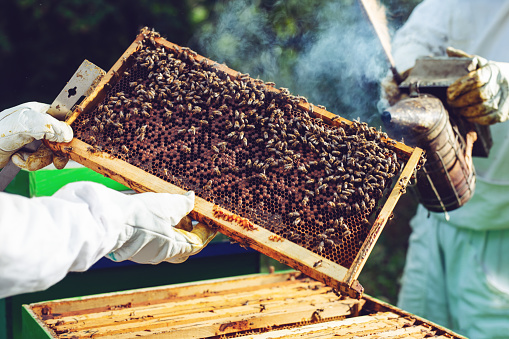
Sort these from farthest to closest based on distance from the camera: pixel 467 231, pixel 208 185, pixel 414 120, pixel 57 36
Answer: pixel 57 36, pixel 467 231, pixel 414 120, pixel 208 185

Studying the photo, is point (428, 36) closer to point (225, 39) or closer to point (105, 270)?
point (225, 39)

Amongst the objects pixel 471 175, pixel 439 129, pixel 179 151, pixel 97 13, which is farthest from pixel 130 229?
pixel 97 13

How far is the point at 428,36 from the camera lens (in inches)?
217

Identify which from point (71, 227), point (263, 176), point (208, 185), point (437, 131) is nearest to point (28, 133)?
point (71, 227)

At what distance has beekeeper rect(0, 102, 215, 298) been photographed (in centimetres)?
192

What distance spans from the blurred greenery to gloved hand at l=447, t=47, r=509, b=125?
1290 millimetres

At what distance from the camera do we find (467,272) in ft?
17.0

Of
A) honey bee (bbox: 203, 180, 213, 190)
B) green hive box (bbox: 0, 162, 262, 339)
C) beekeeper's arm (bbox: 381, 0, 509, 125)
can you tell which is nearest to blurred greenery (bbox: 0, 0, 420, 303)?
beekeeper's arm (bbox: 381, 0, 509, 125)

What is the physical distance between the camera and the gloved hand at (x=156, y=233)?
244cm

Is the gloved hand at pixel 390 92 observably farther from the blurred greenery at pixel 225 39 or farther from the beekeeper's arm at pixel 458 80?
the blurred greenery at pixel 225 39

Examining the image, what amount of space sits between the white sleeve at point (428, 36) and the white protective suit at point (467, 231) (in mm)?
12

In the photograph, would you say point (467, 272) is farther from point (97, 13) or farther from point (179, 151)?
point (97, 13)

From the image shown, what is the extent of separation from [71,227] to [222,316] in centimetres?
133

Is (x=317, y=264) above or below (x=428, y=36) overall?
below
